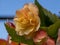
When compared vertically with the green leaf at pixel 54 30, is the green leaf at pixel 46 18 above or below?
above

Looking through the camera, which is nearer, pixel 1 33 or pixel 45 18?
pixel 45 18

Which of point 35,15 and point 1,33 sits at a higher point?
point 35,15

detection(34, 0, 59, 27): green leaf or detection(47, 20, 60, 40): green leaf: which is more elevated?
detection(34, 0, 59, 27): green leaf

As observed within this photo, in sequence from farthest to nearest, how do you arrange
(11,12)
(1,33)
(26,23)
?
(11,12) < (1,33) < (26,23)

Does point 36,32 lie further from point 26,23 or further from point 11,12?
point 11,12

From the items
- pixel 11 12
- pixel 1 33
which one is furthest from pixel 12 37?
pixel 11 12

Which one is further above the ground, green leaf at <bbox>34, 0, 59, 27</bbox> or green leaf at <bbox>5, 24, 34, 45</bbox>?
green leaf at <bbox>34, 0, 59, 27</bbox>

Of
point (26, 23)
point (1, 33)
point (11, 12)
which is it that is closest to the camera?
point (26, 23)

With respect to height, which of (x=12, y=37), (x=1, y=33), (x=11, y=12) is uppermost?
(x=12, y=37)
